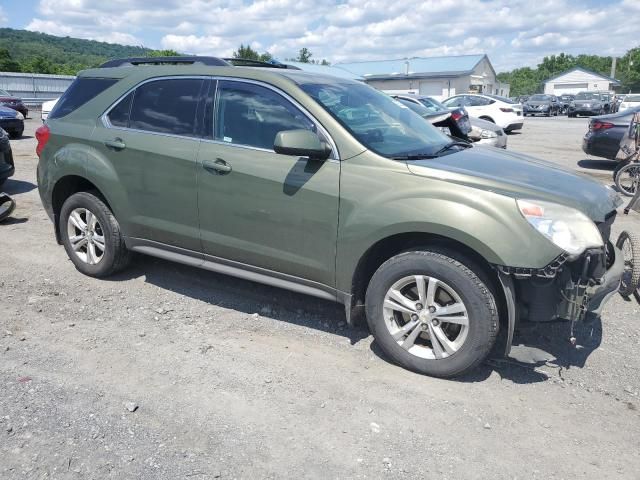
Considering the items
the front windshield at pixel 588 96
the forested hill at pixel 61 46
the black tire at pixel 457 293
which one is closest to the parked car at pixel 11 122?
the black tire at pixel 457 293

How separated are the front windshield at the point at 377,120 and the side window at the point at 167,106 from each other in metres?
0.94

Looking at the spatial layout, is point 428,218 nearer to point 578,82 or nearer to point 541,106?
point 541,106

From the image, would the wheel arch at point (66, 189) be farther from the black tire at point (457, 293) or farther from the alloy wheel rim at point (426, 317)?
the alloy wheel rim at point (426, 317)

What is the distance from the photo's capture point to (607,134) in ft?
39.3

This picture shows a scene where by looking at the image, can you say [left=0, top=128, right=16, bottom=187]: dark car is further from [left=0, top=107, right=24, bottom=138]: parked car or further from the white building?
the white building

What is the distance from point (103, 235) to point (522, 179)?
350 cm

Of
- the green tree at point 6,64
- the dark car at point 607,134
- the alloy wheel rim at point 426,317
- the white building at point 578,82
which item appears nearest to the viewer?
the alloy wheel rim at point 426,317

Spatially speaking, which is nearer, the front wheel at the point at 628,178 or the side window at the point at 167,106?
the side window at the point at 167,106

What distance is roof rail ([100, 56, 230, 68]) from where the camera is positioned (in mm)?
4555

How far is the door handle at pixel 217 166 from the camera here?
409cm

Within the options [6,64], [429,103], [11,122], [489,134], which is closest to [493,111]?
[429,103]

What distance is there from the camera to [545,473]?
2.75 metres

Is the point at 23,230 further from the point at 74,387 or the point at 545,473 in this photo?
the point at 545,473

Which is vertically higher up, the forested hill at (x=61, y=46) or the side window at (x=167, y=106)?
the forested hill at (x=61, y=46)
